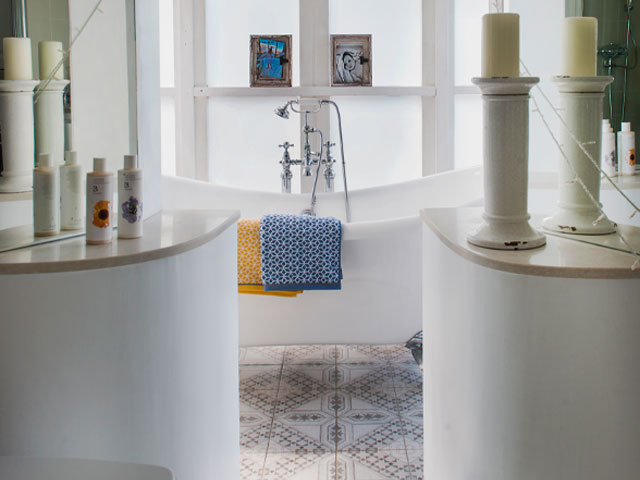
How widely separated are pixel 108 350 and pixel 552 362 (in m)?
0.73

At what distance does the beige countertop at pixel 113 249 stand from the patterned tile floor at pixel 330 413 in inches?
33.0

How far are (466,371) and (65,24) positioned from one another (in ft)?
3.52

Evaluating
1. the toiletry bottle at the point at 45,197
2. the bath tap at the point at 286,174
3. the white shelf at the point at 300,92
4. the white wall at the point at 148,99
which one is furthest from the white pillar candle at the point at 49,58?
the white shelf at the point at 300,92

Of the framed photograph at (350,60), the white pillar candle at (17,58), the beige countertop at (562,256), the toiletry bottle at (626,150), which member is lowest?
the beige countertop at (562,256)

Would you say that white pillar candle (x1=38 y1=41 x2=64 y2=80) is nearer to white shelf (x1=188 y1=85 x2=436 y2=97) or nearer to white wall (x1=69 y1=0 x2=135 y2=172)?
white wall (x1=69 y1=0 x2=135 y2=172)

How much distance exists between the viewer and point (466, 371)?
51.6 inches

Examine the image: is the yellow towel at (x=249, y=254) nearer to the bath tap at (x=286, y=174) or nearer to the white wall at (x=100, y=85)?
the white wall at (x=100, y=85)

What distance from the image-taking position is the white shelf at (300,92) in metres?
4.16

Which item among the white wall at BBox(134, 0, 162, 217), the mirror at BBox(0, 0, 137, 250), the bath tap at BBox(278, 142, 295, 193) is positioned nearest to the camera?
the mirror at BBox(0, 0, 137, 250)

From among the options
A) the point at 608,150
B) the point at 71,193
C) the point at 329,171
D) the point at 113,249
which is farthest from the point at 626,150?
the point at 329,171

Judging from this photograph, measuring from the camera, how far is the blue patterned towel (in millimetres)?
2721

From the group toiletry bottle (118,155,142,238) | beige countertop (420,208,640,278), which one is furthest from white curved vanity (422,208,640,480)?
toiletry bottle (118,155,142,238)

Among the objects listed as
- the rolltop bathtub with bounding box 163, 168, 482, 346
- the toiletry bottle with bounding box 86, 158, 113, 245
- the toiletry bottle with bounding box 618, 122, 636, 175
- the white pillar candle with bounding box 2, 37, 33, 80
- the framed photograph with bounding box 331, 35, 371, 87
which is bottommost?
the rolltop bathtub with bounding box 163, 168, 482, 346

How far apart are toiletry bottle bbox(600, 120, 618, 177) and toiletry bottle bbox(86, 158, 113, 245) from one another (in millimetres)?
956
